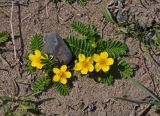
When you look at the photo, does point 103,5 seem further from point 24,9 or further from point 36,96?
point 36,96

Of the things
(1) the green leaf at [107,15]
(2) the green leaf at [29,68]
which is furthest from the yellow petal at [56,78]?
(1) the green leaf at [107,15]

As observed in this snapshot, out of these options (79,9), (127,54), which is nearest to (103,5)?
(79,9)

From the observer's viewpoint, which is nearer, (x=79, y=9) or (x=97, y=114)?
(x=97, y=114)

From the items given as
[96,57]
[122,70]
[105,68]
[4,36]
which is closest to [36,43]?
[4,36]

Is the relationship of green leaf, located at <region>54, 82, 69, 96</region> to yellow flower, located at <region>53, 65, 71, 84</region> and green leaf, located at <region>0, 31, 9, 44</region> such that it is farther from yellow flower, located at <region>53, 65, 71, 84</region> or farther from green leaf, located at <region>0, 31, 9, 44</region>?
green leaf, located at <region>0, 31, 9, 44</region>

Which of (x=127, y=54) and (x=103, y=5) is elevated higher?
(x=103, y=5)

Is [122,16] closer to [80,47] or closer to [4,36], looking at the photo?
[80,47]
